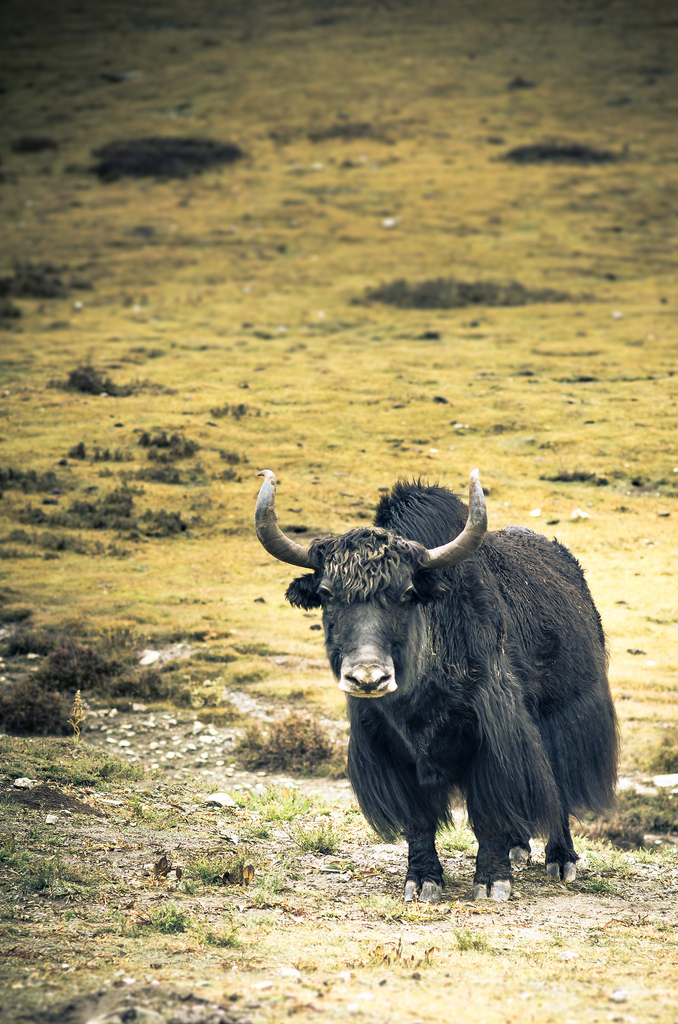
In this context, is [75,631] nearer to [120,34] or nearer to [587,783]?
[587,783]

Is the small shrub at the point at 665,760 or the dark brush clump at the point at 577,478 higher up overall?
the dark brush clump at the point at 577,478

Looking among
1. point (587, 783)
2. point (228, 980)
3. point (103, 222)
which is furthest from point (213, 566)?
point (103, 222)

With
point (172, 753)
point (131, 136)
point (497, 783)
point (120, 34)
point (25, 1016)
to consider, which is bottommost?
point (172, 753)

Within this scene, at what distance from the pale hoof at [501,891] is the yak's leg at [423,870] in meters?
0.34

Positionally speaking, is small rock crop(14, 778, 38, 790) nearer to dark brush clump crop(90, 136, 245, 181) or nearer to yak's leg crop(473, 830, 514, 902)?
yak's leg crop(473, 830, 514, 902)

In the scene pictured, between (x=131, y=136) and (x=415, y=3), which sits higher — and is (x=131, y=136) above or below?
below

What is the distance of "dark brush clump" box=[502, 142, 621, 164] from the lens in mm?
38156

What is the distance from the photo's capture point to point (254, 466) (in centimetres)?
1698

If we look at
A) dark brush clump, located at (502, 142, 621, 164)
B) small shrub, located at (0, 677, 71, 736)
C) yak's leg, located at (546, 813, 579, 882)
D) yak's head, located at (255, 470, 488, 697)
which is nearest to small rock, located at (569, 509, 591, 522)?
small shrub, located at (0, 677, 71, 736)

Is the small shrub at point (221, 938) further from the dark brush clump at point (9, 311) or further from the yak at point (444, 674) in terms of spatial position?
the dark brush clump at point (9, 311)

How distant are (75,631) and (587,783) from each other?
6608 millimetres

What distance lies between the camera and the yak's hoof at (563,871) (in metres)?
7.06

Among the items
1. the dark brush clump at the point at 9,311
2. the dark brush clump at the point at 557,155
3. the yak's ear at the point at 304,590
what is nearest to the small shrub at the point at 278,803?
the yak's ear at the point at 304,590

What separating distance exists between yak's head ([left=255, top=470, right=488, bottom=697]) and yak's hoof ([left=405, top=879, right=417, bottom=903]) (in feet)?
4.56
